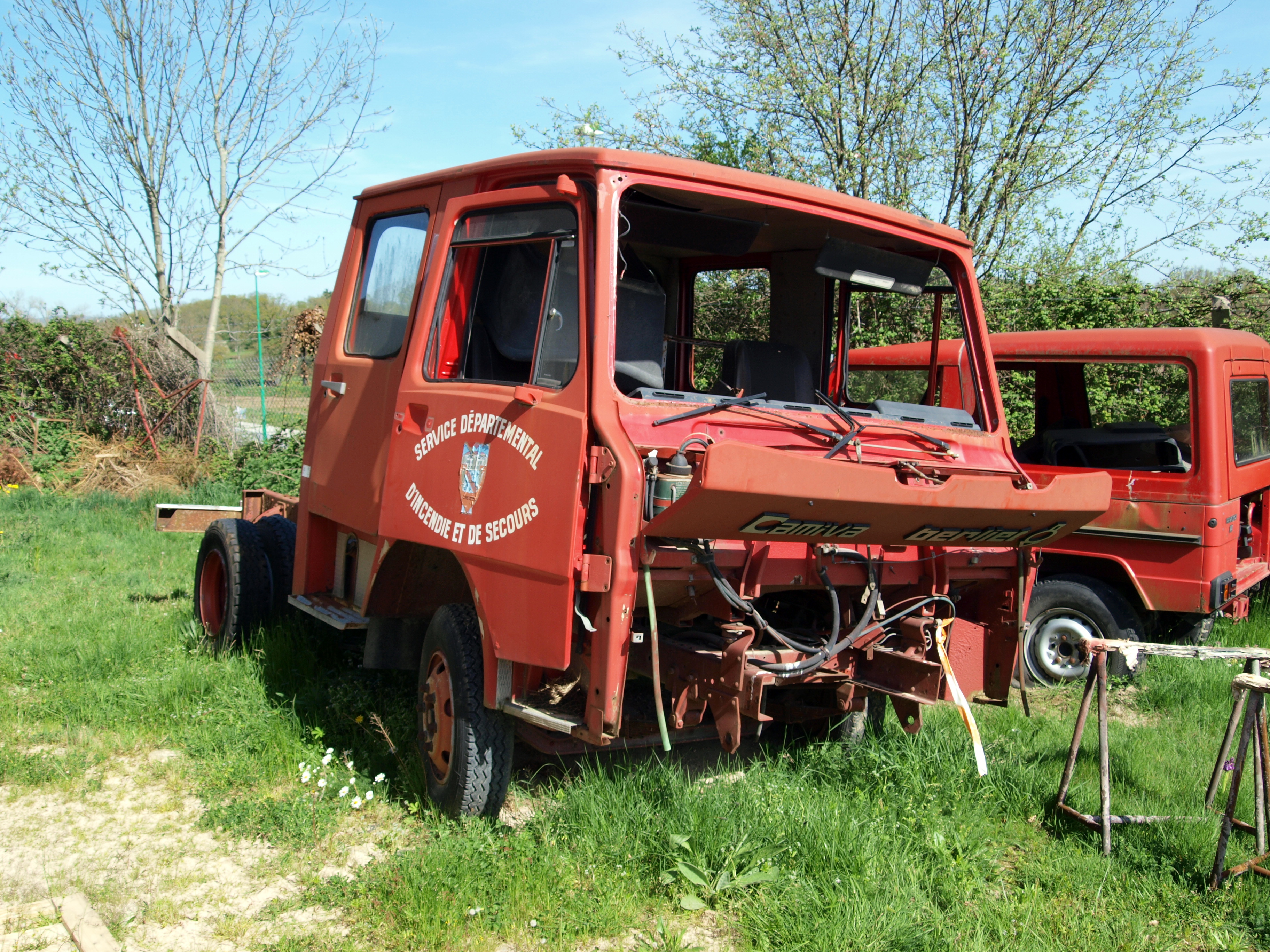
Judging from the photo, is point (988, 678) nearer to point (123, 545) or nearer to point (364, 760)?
point (364, 760)

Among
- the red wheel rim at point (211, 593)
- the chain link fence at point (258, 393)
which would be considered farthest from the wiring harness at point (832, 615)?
the chain link fence at point (258, 393)

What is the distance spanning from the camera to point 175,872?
3.80 meters

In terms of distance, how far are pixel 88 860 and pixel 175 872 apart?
0.40 meters

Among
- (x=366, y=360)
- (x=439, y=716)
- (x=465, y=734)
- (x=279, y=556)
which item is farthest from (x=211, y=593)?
(x=465, y=734)

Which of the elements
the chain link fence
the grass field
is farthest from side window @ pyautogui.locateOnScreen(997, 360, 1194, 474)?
the chain link fence

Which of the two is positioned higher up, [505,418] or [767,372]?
[767,372]

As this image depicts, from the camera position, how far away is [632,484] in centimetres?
321

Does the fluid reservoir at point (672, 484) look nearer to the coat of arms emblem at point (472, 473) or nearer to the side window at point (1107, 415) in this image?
the coat of arms emblem at point (472, 473)

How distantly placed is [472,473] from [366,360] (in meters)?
1.38

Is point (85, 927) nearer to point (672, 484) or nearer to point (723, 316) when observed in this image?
point (672, 484)

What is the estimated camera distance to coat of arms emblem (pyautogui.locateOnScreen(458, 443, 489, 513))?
3828 millimetres

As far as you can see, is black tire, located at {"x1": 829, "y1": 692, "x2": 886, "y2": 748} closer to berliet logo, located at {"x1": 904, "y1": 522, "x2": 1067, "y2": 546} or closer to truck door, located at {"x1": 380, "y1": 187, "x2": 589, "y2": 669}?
berliet logo, located at {"x1": 904, "y1": 522, "x2": 1067, "y2": 546}

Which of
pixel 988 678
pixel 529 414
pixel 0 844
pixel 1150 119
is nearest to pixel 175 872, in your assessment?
pixel 0 844

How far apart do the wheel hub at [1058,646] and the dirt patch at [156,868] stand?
15.1 ft
